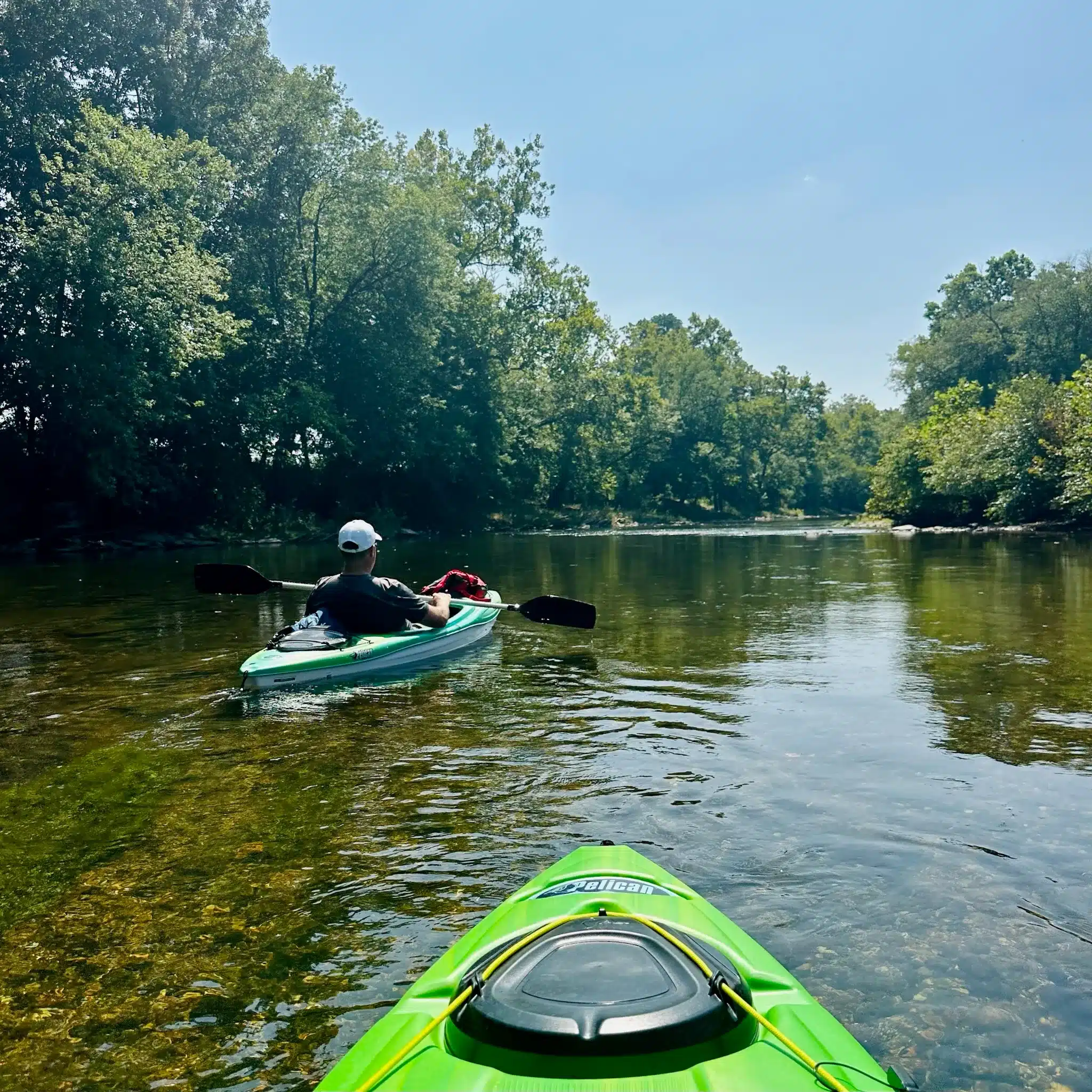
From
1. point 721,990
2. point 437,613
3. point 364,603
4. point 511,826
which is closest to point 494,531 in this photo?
point 437,613

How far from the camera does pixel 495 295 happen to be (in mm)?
46594

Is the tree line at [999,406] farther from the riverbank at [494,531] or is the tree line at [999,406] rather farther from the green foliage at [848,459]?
the green foliage at [848,459]

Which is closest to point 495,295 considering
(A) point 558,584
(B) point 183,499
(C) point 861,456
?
(B) point 183,499

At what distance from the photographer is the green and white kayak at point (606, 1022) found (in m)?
2.19

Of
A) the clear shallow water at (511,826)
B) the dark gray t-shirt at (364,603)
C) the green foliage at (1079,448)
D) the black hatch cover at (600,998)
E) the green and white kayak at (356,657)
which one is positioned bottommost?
the clear shallow water at (511,826)

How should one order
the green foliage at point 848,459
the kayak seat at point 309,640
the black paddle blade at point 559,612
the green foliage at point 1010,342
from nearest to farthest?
the kayak seat at point 309,640, the black paddle blade at point 559,612, the green foliage at point 1010,342, the green foliage at point 848,459

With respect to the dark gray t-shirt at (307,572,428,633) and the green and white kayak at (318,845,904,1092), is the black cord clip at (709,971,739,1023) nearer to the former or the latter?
the green and white kayak at (318,845,904,1092)

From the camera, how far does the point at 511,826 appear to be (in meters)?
5.26

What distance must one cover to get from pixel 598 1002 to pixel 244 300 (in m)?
36.8

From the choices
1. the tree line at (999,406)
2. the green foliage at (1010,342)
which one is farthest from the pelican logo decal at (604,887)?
the green foliage at (1010,342)

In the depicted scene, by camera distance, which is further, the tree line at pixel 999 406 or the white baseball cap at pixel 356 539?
the tree line at pixel 999 406

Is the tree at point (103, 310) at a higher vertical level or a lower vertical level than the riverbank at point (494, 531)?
higher

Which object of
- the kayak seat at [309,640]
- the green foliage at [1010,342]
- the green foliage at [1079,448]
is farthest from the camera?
the green foliage at [1010,342]

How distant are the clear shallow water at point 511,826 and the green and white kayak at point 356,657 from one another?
0.25m
